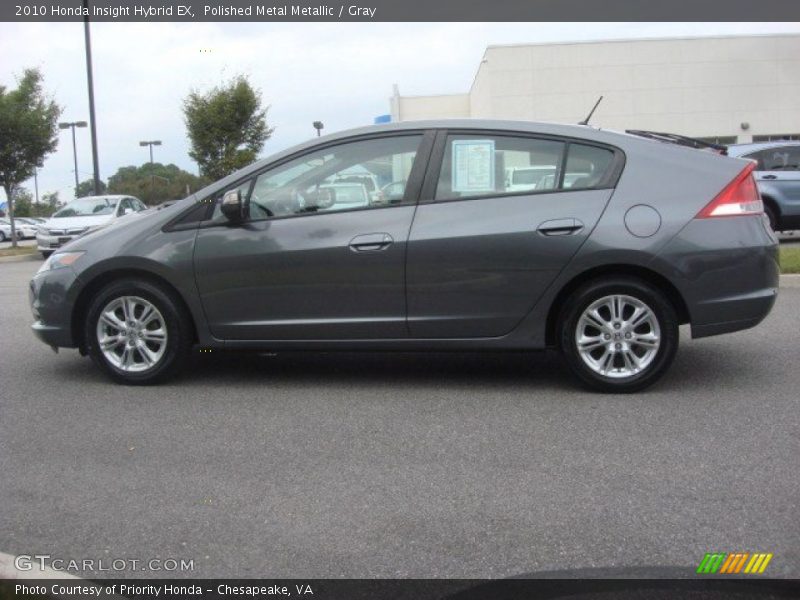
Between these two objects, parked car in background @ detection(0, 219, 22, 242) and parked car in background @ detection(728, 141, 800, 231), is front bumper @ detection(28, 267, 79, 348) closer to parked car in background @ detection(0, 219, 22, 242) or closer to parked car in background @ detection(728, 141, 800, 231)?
parked car in background @ detection(728, 141, 800, 231)

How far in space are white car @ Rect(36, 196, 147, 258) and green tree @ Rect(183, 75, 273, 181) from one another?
4.51 meters

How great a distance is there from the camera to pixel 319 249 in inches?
217

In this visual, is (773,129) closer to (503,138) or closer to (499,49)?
(499,49)

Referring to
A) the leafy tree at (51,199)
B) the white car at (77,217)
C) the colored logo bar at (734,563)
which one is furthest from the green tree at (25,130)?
the leafy tree at (51,199)

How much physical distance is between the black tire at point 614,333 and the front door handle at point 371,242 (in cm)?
117

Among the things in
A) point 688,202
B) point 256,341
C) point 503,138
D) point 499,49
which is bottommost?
point 256,341

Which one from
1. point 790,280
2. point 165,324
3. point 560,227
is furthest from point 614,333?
point 790,280

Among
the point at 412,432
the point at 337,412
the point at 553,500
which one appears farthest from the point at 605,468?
the point at 337,412

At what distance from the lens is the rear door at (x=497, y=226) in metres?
5.33

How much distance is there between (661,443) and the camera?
4.50m

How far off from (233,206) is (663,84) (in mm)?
35509

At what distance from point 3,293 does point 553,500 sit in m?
9.75

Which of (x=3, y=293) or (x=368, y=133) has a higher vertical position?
(x=368, y=133)

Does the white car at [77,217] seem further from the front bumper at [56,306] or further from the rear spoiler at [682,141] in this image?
the rear spoiler at [682,141]
